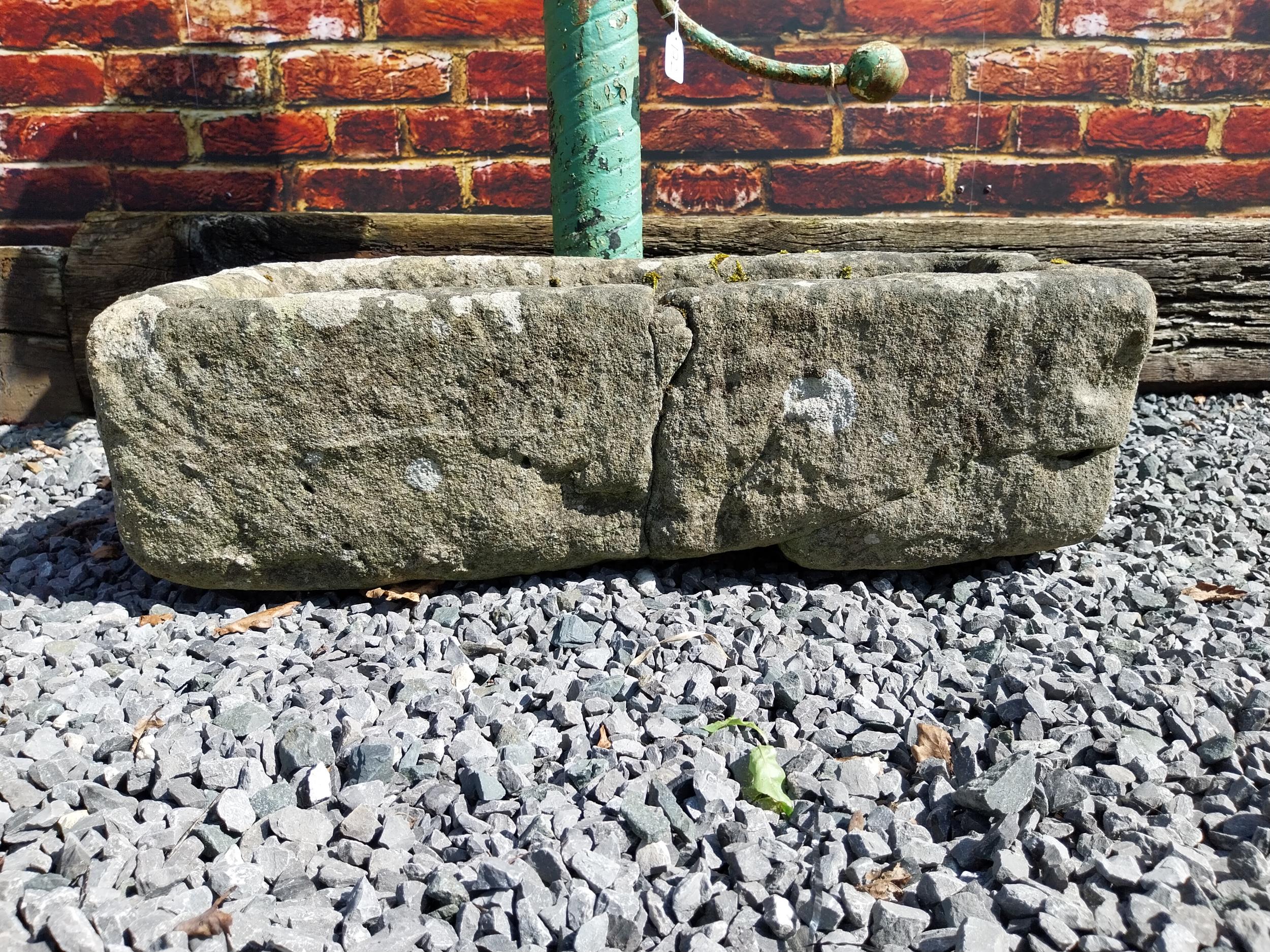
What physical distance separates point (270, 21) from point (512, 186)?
836mm

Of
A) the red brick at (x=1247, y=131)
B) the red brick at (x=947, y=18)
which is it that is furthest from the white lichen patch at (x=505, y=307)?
the red brick at (x=1247, y=131)

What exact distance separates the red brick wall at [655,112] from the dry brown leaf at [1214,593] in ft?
4.95

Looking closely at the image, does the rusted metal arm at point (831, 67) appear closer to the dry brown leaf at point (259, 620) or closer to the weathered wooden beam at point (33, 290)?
the dry brown leaf at point (259, 620)

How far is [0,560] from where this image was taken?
1.89m

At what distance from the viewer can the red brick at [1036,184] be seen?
2.81 metres

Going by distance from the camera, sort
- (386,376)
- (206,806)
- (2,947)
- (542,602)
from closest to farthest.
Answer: (2,947)
(206,806)
(386,376)
(542,602)

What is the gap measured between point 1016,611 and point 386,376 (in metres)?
1.20

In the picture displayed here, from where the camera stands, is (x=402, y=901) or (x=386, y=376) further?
(x=386, y=376)

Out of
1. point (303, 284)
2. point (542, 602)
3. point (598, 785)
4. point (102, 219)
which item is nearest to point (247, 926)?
point (598, 785)

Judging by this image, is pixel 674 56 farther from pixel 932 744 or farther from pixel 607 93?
pixel 932 744

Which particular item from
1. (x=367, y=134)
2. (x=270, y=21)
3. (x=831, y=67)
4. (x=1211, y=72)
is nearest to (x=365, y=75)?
(x=367, y=134)

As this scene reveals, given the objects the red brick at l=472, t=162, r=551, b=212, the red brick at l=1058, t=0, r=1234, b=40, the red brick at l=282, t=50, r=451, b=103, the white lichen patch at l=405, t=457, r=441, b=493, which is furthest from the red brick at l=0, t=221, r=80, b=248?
the red brick at l=1058, t=0, r=1234, b=40

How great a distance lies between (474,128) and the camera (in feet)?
9.04

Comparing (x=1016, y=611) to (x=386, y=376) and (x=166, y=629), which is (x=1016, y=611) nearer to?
(x=386, y=376)
